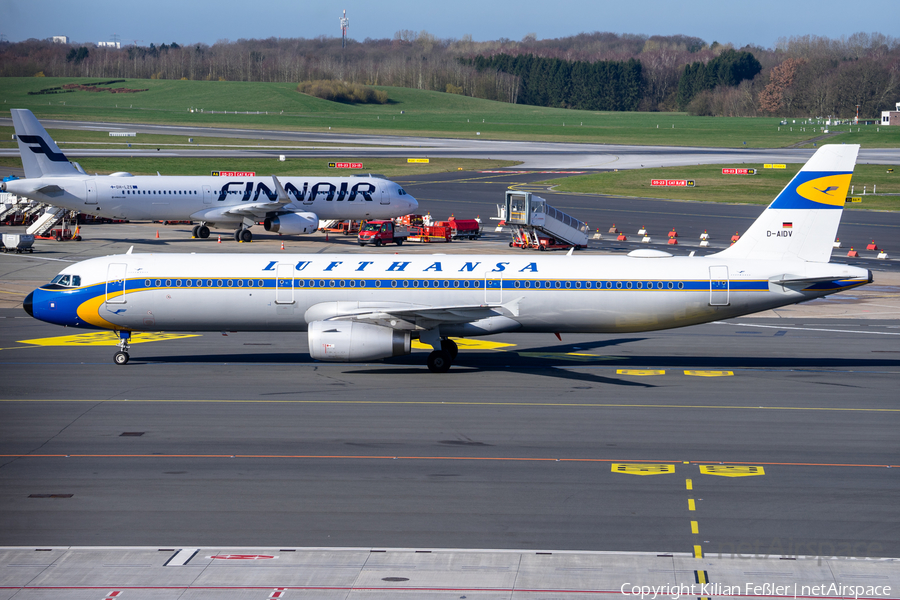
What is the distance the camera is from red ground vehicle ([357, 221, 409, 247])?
70.2 metres

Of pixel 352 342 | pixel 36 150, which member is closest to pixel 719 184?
pixel 36 150

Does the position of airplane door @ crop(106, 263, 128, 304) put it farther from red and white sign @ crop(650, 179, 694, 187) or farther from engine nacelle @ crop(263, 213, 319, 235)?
red and white sign @ crop(650, 179, 694, 187)

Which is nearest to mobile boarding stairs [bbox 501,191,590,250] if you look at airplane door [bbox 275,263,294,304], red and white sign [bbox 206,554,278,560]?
airplane door [bbox 275,263,294,304]

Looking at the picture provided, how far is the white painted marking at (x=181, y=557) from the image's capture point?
17281 millimetres

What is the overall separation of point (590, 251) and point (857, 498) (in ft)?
156

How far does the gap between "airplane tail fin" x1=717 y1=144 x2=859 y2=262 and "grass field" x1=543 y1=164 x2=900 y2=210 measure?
219 ft

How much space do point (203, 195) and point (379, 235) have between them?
1493 cm

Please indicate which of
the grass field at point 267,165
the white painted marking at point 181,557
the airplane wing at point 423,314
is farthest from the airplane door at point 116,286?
the grass field at point 267,165

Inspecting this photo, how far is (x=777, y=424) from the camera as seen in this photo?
27375 mm

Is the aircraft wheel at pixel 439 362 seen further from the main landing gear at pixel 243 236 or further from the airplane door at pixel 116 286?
the main landing gear at pixel 243 236

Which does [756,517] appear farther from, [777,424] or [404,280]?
[404,280]

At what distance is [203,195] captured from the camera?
71.7 m

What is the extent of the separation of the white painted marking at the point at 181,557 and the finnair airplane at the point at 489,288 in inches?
625

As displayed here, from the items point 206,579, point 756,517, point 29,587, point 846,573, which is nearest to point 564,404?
point 756,517
